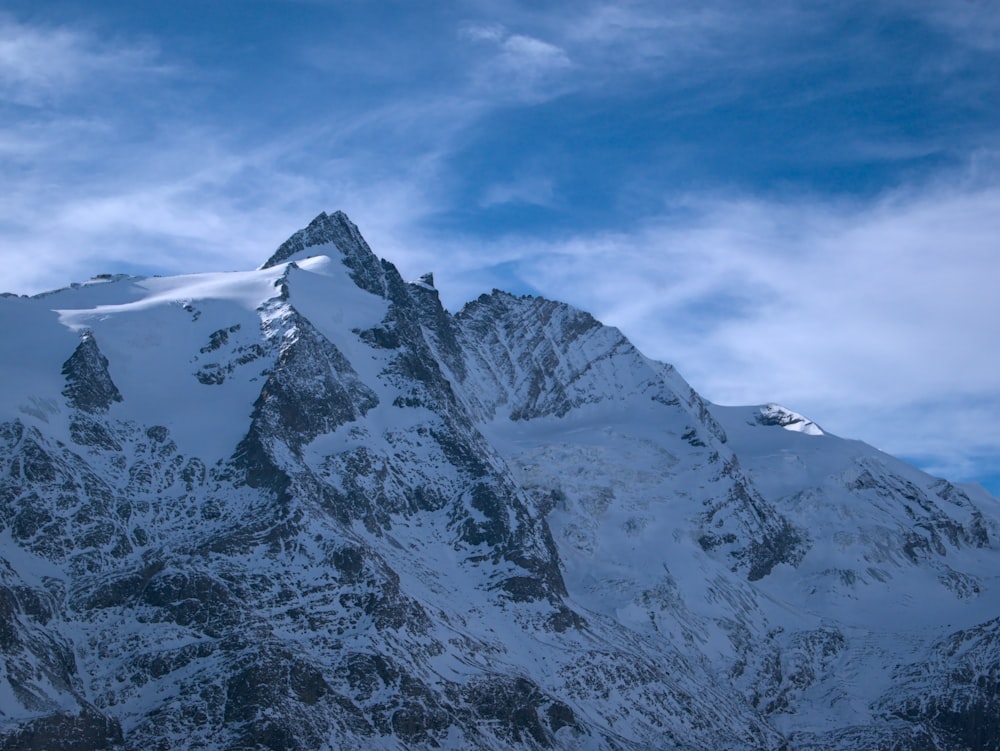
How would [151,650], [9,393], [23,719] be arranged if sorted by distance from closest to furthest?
[23,719], [151,650], [9,393]

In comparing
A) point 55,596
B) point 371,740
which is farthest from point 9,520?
point 371,740

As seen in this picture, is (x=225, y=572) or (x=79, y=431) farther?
(x=79, y=431)

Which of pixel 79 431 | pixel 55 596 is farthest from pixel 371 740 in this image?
pixel 79 431

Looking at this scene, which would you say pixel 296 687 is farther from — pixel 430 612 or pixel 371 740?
pixel 430 612

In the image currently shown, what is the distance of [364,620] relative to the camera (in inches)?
7308

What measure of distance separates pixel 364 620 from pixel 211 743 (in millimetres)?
29691

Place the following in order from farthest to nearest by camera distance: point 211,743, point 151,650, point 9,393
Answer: point 9,393, point 151,650, point 211,743

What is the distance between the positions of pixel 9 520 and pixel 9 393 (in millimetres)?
22390

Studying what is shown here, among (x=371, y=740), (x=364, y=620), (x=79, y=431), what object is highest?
(x=79, y=431)

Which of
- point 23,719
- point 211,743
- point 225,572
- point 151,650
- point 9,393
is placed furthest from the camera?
point 9,393

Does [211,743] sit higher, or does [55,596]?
[55,596]

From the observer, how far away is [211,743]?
160625 mm

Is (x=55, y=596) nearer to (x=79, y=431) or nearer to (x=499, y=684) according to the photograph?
(x=79, y=431)

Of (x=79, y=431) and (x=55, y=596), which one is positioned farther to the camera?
(x=79, y=431)
